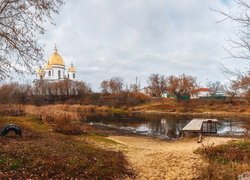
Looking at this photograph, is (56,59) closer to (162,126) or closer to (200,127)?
(162,126)

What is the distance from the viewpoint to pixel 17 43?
46.4 feet

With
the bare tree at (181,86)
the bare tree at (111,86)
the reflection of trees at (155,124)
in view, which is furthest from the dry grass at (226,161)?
the bare tree at (111,86)

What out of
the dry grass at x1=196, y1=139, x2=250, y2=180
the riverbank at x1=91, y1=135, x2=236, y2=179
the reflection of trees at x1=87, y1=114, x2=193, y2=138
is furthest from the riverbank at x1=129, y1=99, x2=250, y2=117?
the riverbank at x1=91, y1=135, x2=236, y2=179

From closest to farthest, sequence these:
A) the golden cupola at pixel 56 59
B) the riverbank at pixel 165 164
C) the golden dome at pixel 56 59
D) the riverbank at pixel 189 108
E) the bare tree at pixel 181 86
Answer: the riverbank at pixel 165 164
the riverbank at pixel 189 108
the bare tree at pixel 181 86
the golden cupola at pixel 56 59
the golden dome at pixel 56 59

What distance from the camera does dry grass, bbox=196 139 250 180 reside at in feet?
37.3

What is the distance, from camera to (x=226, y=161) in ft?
46.9

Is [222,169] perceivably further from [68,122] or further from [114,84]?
[114,84]

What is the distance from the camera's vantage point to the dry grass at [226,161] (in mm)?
11355

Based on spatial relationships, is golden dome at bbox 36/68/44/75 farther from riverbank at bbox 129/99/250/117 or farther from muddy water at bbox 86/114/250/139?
riverbank at bbox 129/99/250/117

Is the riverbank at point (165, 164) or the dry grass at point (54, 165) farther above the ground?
the dry grass at point (54, 165)

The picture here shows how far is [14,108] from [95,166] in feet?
108

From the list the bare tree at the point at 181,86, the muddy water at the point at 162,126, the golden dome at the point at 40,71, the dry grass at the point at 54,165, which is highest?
the bare tree at the point at 181,86

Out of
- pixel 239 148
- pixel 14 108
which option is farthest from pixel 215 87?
pixel 239 148

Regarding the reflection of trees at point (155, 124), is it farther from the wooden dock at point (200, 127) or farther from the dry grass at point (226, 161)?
the dry grass at point (226, 161)
